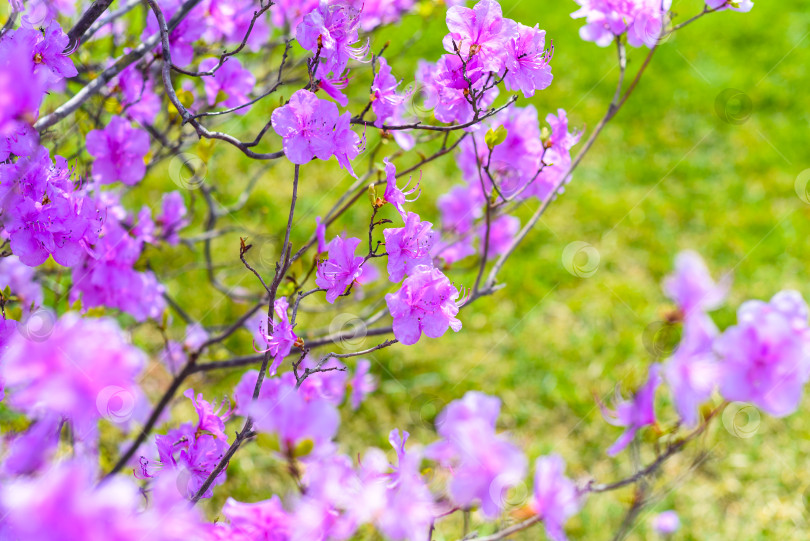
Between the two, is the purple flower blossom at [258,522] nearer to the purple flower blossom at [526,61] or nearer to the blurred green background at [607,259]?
the purple flower blossom at [526,61]

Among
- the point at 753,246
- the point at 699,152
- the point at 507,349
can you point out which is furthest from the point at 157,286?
the point at 699,152

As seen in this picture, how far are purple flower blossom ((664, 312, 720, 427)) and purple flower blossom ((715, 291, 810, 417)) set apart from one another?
4 centimetres

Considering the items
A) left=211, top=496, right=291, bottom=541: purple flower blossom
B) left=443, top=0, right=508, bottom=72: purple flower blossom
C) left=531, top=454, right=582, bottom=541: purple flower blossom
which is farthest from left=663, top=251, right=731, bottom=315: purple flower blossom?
left=211, top=496, right=291, bottom=541: purple flower blossom

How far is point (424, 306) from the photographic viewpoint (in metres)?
1.09

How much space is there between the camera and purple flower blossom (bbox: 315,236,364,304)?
44.4 inches

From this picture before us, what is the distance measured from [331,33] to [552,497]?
34.5 inches

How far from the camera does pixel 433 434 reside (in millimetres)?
2455

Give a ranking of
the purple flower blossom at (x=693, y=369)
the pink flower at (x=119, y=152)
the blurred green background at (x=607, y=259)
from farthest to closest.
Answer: the blurred green background at (x=607, y=259) < the pink flower at (x=119, y=152) < the purple flower blossom at (x=693, y=369)

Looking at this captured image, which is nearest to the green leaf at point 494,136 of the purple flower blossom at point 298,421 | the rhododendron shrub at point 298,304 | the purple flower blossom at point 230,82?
the rhododendron shrub at point 298,304

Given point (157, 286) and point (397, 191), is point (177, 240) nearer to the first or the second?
point (157, 286)

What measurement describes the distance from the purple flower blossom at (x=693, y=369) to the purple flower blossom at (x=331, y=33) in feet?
2.36

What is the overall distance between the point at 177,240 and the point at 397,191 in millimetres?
1001

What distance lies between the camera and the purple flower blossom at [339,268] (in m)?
1.13

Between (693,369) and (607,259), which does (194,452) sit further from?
(607,259)
